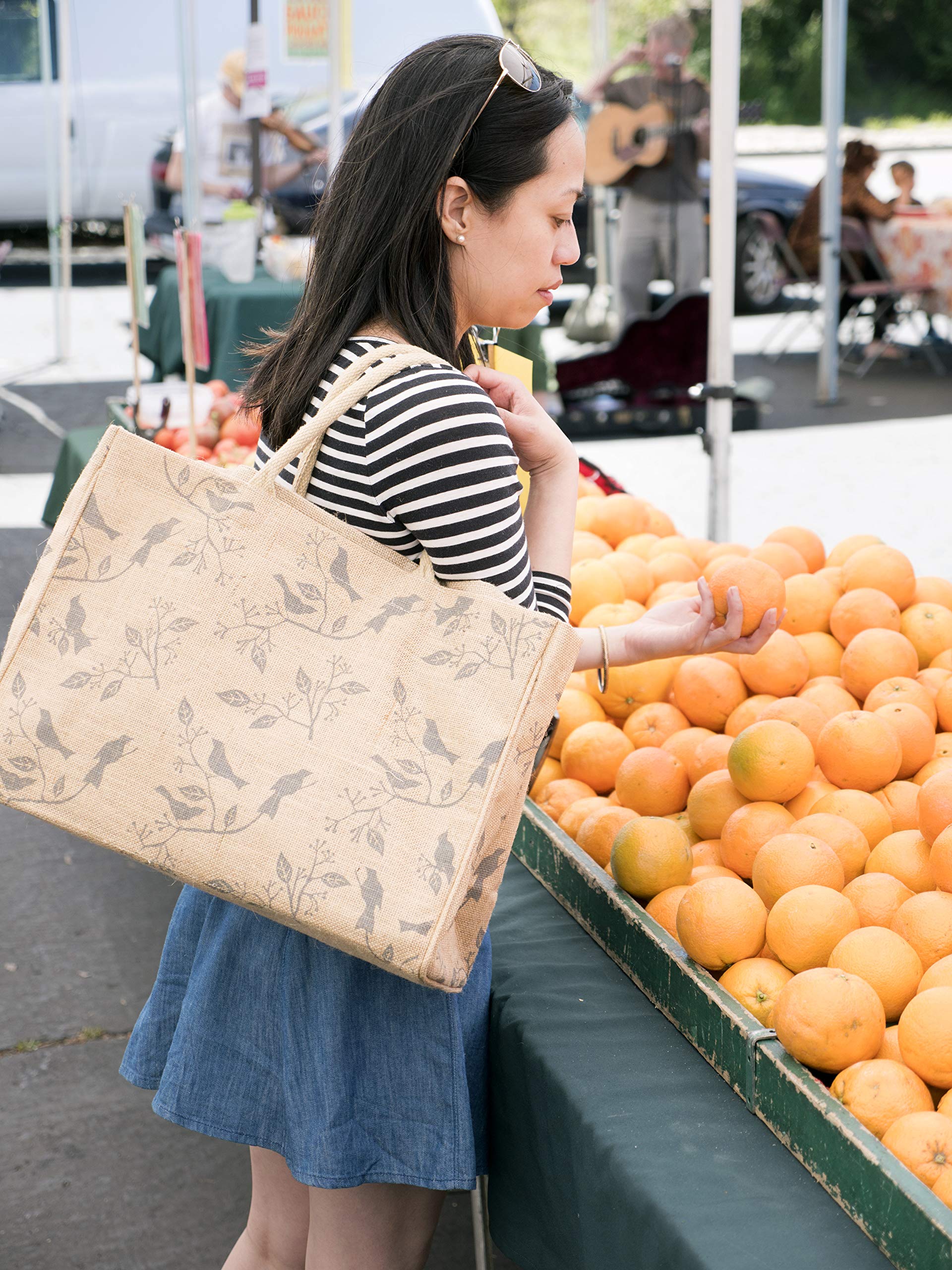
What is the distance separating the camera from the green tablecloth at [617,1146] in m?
1.16

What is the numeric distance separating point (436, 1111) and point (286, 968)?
0.73ft

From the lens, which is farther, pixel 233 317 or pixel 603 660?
pixel 233 317

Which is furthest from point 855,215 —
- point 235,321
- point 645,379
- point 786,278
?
point 235,321

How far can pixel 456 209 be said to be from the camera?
132cm

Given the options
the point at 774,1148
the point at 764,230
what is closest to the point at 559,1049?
the point at 774,1148

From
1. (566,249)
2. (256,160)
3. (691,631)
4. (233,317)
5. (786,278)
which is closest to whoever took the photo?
(566,249)

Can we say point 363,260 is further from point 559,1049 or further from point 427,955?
point 559,1049

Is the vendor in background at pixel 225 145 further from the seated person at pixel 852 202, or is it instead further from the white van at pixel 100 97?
the seated person at pixel 852 202

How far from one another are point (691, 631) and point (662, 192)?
7394 mm

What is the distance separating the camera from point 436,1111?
1374 mm

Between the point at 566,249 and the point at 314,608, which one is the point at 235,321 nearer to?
the point at 566,249

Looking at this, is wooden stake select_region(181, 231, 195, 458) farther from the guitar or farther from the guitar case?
the guitar

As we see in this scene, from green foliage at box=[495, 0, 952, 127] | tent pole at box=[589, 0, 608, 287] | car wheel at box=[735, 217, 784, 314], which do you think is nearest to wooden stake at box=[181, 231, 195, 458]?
tent pole at box=[589, 0, 608, 287]

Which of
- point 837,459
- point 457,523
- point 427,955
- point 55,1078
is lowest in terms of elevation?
point 55,1078
